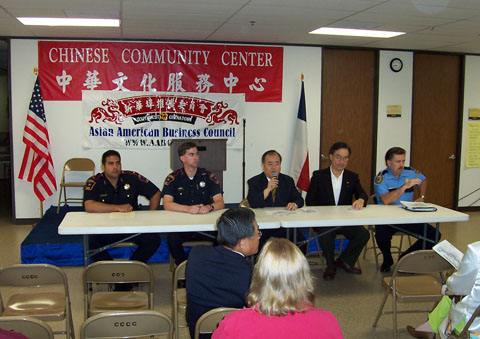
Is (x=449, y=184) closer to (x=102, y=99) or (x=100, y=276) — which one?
(x=102, y=99)

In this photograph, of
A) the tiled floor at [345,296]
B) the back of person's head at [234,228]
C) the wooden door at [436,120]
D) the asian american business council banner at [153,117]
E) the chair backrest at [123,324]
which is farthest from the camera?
the wooden door at [436,120]

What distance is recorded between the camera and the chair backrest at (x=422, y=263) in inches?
122

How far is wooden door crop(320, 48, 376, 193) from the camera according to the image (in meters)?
7.21

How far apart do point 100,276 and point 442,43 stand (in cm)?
596

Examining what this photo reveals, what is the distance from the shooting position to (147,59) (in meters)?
6.62

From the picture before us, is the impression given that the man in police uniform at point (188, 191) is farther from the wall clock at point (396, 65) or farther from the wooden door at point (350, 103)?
the wall clock at point (396, 65)

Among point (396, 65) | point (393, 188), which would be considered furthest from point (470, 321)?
point (396, 65)

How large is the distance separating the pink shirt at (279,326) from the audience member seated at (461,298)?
915 millimetres

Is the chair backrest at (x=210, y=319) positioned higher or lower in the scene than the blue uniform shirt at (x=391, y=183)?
lower

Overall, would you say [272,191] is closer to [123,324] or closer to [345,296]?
[345,296]

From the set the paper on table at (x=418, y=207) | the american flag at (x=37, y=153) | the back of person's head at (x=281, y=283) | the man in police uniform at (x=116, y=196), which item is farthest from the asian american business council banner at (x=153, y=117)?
the back of person's head at (x=281, y=283)

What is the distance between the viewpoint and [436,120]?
768 cm

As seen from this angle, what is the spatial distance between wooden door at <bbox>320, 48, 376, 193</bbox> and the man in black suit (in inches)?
98.4

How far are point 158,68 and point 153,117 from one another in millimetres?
693
